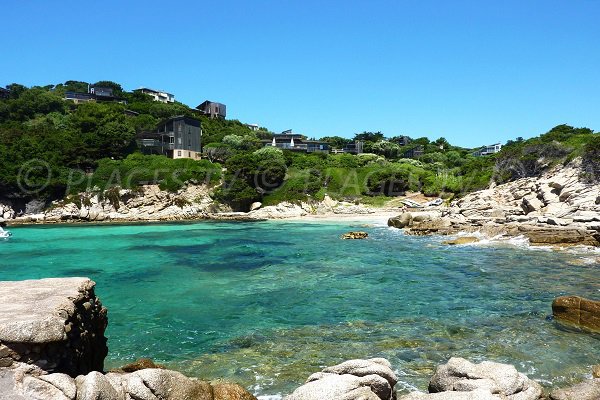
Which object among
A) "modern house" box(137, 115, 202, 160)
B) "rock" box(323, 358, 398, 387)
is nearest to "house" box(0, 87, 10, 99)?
"modern house" box(137, 115, 202, 160)

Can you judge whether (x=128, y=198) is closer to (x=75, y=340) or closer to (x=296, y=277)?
(x=296, y=277)

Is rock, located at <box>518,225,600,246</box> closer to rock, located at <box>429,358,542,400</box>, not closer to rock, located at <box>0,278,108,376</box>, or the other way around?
rock, located at <box>429,358,542,400</box>

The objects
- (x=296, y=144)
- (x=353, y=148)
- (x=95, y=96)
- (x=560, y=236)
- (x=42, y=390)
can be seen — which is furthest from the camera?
(x=95, y=96)

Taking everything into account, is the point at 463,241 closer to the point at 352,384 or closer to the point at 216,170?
the point at 352,384

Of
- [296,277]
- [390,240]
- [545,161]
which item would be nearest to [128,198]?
[390,240]

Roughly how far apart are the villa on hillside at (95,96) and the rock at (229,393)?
390 ft

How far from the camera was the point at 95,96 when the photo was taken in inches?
4380

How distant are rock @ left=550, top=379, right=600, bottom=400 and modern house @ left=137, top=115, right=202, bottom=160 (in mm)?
75829

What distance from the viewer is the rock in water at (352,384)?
5.71 m

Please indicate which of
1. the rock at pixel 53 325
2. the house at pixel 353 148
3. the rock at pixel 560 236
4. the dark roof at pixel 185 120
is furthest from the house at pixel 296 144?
the rock at pixel 53 325

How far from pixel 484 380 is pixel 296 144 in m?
95.5

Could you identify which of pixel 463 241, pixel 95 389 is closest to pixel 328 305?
pixel 95 389

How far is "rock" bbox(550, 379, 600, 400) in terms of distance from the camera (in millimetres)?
6449

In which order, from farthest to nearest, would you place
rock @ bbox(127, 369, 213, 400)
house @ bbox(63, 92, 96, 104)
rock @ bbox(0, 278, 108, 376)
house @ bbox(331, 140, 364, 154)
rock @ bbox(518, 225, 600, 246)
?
house @ bbox(63, 92, 96, 104) < house @ bbox(331, 140, 364, 154) < rock @ bbox(518, 225, 600, 246) < rock @ bbox(127, 369, 213, 400) < rock @ bbox(0, 278, 108, 376)
